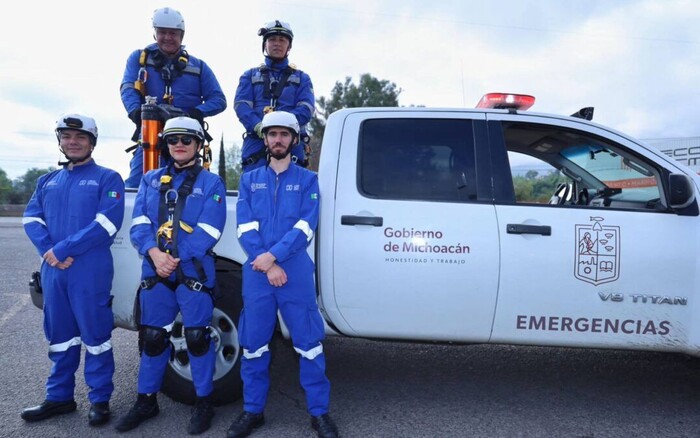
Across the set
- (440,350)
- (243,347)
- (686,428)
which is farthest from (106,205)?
(686,428)

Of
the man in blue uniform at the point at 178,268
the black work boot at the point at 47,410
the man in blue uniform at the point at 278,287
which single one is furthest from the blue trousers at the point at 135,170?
the black work boot at the point at 47,410

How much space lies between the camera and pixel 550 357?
4.35m

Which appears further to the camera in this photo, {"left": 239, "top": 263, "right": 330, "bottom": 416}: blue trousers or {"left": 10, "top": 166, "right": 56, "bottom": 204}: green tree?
{"left": 10, "top": 166, "right": 56, "bottom": 204}: green tree

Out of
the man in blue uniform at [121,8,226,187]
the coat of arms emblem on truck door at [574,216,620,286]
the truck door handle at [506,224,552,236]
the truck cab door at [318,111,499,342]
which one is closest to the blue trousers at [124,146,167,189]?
the man in blue uniform at [121,8,226,187]

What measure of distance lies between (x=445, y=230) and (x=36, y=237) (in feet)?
8.06

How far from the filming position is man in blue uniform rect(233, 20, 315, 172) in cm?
423

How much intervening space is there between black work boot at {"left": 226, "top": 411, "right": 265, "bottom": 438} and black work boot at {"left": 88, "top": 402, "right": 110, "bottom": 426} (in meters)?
0.80

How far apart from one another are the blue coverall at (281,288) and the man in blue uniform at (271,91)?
1.27 meters

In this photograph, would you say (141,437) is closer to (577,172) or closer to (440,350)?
(440,350)

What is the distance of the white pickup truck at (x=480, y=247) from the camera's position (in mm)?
2896

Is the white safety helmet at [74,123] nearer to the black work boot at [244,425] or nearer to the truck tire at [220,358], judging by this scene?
the truck tire at [220,358]

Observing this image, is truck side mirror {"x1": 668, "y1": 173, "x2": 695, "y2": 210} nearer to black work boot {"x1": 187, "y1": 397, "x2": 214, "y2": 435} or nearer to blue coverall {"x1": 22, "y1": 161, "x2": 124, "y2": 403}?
black work boot {"x1": 187, "y1": 397, "x2": 214, "y2": 435}

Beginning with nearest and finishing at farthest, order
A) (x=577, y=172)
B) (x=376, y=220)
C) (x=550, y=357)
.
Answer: (x=376, y=220)
(x=577, y=172)
(x=550, y=357)

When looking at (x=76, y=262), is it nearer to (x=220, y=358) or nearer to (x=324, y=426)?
(x=220, y=358)
